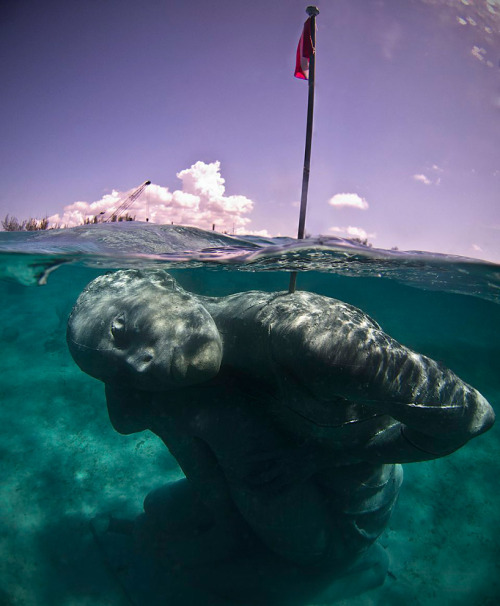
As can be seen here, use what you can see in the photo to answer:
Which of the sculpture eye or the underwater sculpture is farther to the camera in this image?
the sculpture eye

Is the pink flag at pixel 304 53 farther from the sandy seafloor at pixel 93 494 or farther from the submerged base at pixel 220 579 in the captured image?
the submerged base at pixel 220 579

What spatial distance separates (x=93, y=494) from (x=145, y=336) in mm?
6421

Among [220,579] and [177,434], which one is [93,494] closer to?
→ [220,579]

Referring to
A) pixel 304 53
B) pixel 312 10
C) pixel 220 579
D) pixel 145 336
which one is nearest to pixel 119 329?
pixel 145 336

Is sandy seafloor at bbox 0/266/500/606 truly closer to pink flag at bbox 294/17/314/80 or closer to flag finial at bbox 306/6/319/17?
pink flag at bbox 294/17/314/80

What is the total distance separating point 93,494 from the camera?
25.5ft

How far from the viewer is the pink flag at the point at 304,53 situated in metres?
5.11

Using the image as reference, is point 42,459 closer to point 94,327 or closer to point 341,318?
point 94,327

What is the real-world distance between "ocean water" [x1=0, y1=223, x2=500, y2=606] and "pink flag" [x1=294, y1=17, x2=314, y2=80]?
138 inches

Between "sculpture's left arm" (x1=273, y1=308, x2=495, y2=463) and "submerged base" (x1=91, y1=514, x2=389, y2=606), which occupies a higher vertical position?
"sculpture's left arm" (x1=273, y1=308, x2=495, y2=463)

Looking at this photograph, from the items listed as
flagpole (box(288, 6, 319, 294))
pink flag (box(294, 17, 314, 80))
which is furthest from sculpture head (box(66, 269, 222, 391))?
pink flag (box(294, 17, 314, 80))

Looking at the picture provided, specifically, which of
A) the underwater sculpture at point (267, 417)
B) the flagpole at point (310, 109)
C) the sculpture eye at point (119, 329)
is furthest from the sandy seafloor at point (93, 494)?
the flagpole at point (310, 109)

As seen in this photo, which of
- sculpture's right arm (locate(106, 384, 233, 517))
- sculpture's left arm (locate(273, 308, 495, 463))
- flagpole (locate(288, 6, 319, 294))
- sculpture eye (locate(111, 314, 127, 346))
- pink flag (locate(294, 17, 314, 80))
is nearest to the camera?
sculpture's left arm (locate(273, 308, 495, 463))

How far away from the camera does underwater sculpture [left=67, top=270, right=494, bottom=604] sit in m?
3.02
